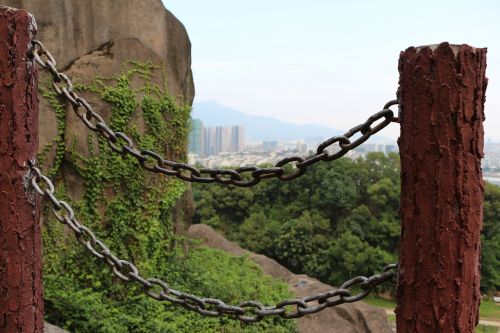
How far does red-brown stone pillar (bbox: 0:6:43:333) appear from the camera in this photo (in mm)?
1793

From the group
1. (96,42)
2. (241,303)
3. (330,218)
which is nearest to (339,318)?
(96,42)

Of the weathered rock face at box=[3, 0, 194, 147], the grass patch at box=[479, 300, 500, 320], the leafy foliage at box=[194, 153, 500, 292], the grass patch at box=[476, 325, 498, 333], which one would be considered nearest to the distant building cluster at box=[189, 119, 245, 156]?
the leafy foliage at box=[194, 153, 500, 292]

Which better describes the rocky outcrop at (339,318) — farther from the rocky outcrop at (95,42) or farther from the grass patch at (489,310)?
the grass patch at (489,310)

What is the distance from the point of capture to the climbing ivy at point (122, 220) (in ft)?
19.5

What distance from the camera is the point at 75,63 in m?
6.45

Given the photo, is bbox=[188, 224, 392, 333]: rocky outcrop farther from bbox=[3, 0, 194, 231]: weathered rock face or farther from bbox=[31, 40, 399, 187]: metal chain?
bbox=[31, 40, 399, 187]: metal chain

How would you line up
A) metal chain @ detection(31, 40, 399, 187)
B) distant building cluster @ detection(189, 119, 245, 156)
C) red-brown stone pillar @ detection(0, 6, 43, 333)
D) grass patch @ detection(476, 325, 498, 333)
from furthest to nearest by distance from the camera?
distant building cluster @ detection(189, 119, 245, 156) < grass patch @ detection(476, 325, 498, 333) < red-brown stone pillar @ detection(0, 6, 43, 333) < metal chain @ detection(31, 40, 399, 187)

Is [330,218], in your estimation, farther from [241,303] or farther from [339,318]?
[241,303]

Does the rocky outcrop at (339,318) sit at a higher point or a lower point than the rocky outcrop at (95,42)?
lower

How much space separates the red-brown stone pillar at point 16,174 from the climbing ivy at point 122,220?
159 inches

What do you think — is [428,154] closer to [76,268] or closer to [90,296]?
[90,296]

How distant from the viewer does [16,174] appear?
1832 mm

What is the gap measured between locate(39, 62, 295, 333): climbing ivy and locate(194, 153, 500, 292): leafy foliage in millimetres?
8402

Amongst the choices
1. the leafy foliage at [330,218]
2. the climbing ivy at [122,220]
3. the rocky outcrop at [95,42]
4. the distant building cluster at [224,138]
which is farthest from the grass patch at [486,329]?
the distant building cluster at [224,138]
